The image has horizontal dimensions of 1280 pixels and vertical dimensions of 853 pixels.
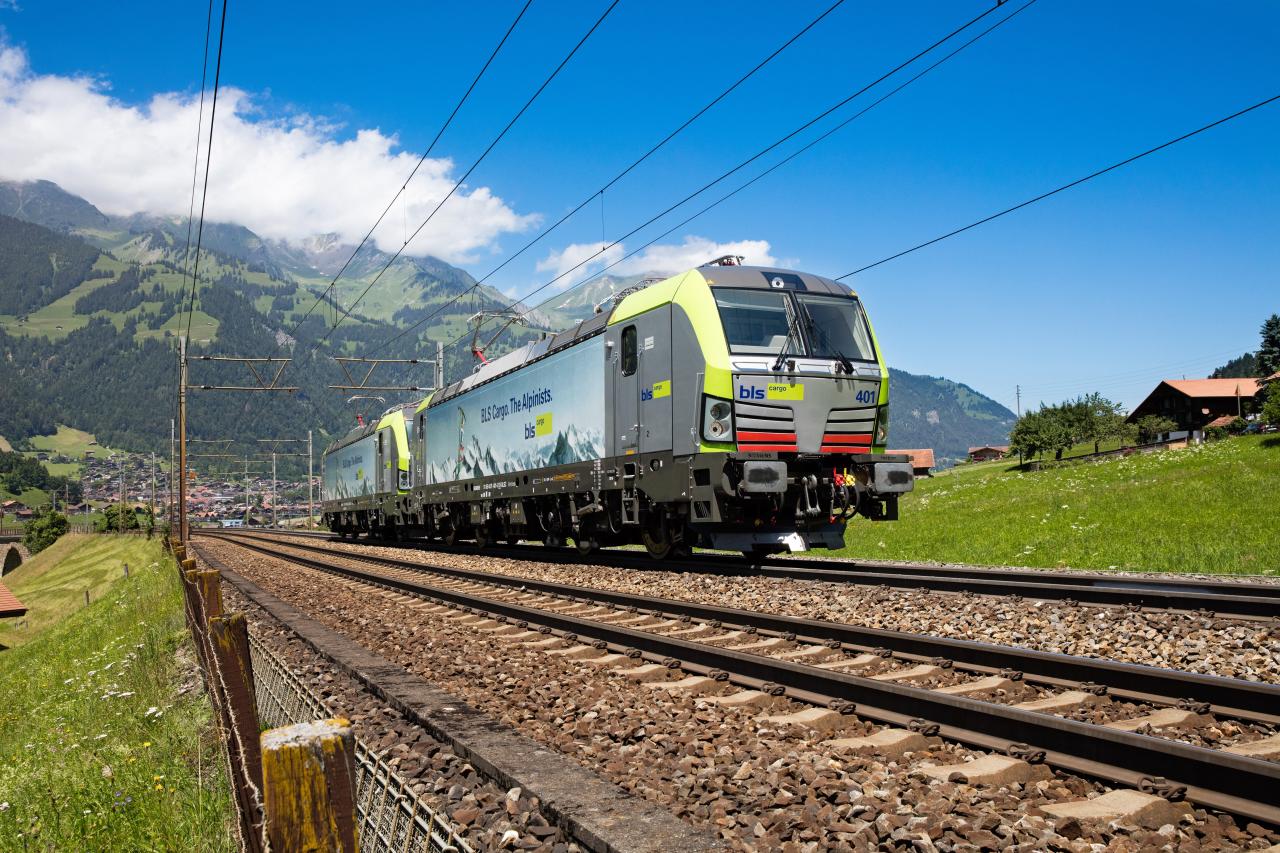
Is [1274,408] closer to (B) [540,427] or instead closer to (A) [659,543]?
(B) [540,427]

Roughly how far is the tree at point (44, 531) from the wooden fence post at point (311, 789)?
132 metres

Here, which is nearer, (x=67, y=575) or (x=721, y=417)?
(x=721, y=417)

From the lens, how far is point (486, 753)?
5.19 metres

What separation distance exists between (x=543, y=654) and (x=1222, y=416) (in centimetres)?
11284

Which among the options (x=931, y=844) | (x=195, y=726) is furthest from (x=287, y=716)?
(x=931, y=844)

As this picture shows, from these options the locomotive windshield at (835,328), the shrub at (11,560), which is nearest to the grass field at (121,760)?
the locomotive windshield at (835,328)

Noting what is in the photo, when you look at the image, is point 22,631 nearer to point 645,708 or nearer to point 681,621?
point 681,621

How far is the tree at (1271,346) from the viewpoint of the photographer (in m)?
122

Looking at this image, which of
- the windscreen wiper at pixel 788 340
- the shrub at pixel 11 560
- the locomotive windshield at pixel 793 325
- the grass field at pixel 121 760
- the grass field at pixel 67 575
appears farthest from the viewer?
the shrub at pixel 11 560

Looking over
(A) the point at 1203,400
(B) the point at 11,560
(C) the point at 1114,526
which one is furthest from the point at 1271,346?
(B) the point at 11,560

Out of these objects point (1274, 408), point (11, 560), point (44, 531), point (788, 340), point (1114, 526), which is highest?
point (1274, 408)

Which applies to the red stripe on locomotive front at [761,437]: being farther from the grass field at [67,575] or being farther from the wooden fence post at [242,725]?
the grass field at [67,575]

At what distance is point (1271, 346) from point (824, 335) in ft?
445

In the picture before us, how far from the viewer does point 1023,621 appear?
914 centimetres
